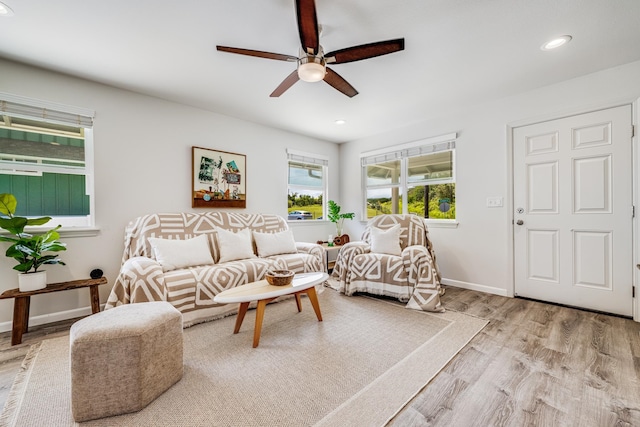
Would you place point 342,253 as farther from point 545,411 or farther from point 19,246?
point 19,246

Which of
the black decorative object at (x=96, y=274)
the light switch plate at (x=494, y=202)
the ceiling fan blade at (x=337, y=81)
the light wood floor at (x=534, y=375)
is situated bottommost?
the light wood floor at (x=534, y=375)

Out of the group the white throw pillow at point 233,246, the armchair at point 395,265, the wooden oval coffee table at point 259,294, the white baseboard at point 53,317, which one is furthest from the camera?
the white throw pillow at point 233,246

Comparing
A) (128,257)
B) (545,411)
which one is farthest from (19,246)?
(545,411)

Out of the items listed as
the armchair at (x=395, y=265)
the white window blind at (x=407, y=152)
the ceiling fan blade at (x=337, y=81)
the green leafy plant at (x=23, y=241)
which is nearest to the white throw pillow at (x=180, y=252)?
the green leafy plant at (x=23, y=241)

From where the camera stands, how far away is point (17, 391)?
60.6 inches

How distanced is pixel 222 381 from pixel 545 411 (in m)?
1.78

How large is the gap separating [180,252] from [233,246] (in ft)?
1.89

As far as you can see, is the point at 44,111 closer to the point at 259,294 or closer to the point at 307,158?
the point at 259,294

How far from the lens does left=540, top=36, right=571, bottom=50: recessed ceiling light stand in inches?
83.1

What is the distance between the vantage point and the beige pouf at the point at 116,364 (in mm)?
1300

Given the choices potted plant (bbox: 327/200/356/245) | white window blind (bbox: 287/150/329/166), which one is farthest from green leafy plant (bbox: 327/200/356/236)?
white window blind (bbox: 287/150/329/166)

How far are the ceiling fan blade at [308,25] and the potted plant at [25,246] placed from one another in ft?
8.45

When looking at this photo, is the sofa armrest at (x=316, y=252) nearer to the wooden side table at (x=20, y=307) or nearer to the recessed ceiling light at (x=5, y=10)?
the wooden side table at (x=20, y=307)

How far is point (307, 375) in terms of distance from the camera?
5.50 ft
